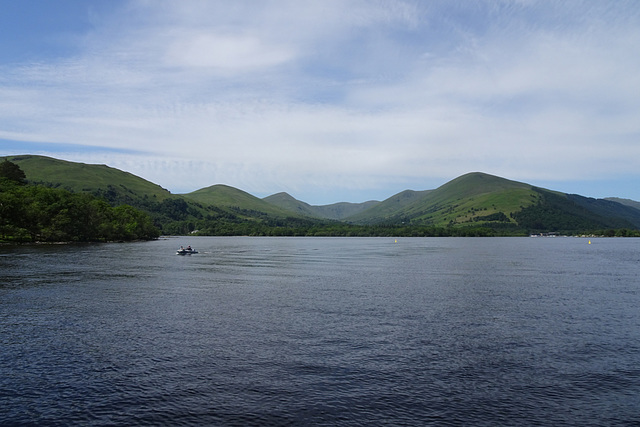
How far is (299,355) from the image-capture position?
31984 millimetres

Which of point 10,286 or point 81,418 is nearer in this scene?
point 81,418

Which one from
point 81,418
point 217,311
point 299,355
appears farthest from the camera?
point 217,311

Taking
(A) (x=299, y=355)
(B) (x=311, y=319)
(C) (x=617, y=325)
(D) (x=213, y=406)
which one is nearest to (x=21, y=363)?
(D) (x=213, y=406)

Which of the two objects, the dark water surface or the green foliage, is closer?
Answer: the dark water surface

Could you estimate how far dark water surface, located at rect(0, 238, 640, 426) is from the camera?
2302 cm

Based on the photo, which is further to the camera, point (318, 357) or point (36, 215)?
point (36, 215)

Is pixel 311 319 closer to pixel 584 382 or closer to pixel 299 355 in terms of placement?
pixel 299 355

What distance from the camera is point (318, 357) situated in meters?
31.5

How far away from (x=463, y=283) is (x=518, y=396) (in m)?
49.2

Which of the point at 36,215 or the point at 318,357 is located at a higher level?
the point at 36,215

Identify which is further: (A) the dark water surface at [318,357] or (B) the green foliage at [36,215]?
(B) the green foliage at [36,215]

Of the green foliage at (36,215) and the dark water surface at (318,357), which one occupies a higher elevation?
the green foliage at (36,215)

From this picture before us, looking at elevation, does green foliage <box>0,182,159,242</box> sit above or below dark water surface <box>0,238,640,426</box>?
above

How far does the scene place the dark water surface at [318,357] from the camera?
23.0 m
